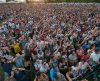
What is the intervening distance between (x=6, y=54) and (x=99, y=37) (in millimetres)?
4667

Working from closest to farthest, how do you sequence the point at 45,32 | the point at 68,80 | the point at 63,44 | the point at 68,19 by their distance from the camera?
the point at 68,80
the point at 63,44
the point at 45,32
the point at 68,19

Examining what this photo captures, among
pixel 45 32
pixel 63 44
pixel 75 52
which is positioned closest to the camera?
pixel 75 52

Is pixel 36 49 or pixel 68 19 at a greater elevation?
pixel 36 49

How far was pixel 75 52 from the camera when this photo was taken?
17.2m

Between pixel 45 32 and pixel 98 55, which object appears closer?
pixel 98 55


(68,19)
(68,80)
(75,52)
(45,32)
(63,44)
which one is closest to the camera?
(68,80)

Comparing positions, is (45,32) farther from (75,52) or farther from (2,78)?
Result: (2,78)

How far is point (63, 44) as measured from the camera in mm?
19297

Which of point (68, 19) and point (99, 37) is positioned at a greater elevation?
point (99, 37)

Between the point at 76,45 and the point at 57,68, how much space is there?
15.6ft

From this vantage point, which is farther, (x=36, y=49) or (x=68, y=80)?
(x=36, y=49)

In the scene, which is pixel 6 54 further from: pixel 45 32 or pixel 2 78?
pixel 45 32

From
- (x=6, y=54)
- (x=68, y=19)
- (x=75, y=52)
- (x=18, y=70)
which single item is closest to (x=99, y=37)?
(x=75, y=52)

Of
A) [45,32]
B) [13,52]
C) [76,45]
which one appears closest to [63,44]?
[76,45]
